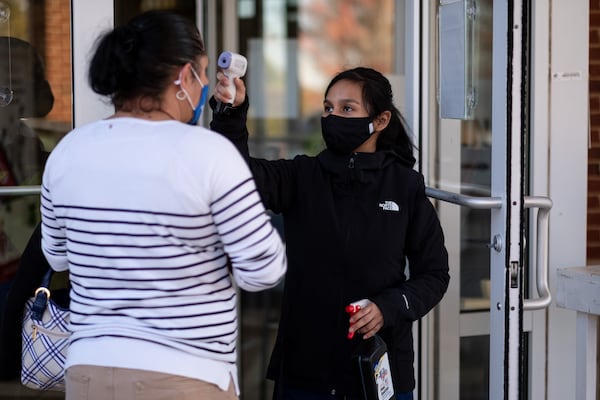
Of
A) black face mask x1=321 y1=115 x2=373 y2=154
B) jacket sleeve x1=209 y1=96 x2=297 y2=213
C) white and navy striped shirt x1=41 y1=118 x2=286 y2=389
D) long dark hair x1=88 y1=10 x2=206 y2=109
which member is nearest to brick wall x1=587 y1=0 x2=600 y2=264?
black face mask x1=321 y1=115 x2=373 y2=154

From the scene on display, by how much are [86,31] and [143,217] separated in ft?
4.15

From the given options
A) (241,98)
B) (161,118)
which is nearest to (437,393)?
(241,98)

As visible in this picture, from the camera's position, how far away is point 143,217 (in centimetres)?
175

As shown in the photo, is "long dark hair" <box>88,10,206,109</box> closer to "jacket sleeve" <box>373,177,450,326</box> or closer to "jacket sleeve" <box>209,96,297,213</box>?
"jacket sleeve" <box>209,96,297,213</box>

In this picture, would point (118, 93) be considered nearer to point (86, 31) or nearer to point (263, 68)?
point (86, 31)

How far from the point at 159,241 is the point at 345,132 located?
99cm

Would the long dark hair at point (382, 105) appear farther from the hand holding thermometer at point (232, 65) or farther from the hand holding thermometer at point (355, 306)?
the hand holding thermometer at point (355, 306)

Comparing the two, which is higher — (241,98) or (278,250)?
(241,98)

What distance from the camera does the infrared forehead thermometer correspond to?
2.35 metres

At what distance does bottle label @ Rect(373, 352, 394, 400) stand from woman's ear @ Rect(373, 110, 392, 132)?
674mm

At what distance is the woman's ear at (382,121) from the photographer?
106 inches

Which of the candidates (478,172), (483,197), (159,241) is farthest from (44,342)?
(478,172)

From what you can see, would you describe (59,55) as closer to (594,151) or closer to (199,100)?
(199,100)

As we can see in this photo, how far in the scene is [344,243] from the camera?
2.53m
